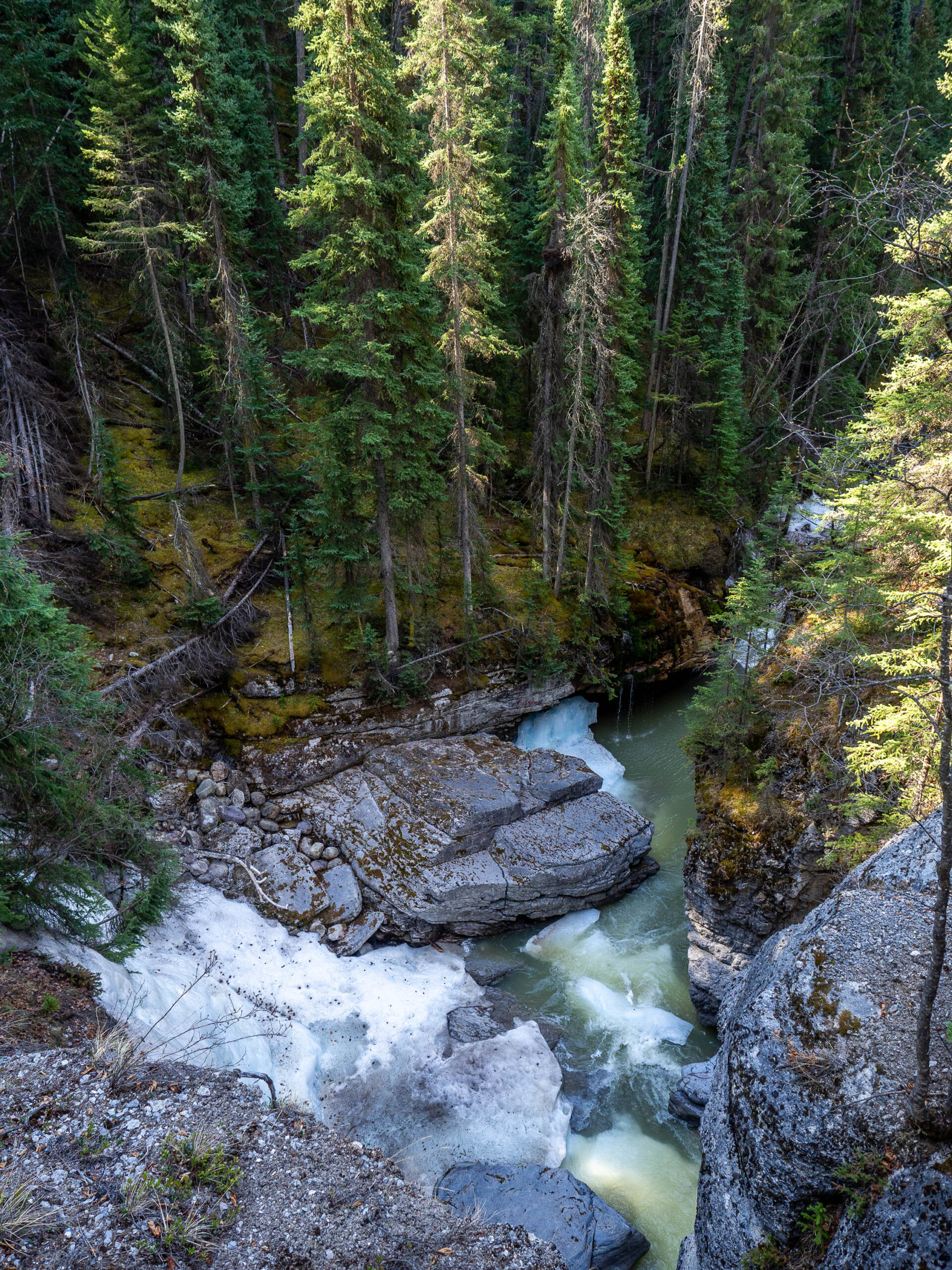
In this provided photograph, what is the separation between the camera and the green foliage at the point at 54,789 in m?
7.88

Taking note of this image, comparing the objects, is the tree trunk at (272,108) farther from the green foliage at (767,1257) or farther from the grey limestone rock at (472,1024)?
the green foliage at (767,1257)

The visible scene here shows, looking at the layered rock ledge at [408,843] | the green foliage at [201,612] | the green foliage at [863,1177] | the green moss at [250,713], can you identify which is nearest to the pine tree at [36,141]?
the green foliage at [201,612]

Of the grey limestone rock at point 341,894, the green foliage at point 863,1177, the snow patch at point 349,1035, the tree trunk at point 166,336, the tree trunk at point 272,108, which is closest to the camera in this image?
the green foliage at point 863,1177

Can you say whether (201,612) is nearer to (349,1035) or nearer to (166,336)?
(166,336)

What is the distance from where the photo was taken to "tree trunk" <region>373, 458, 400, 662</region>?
608 inches

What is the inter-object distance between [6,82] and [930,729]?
24.6m

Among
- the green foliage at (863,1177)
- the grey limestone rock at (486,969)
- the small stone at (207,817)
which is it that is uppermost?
the green foliage at (863,1177)

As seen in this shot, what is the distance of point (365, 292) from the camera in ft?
46.4

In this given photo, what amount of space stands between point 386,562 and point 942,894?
13.3m

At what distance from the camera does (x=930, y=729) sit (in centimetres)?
871

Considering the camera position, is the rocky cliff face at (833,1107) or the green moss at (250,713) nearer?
the rocky cliff face at (833,1107)

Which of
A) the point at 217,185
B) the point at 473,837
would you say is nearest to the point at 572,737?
the point at 473,837

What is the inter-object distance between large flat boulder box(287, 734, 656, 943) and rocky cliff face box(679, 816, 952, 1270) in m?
7.02

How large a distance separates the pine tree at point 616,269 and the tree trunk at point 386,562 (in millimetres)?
6109
